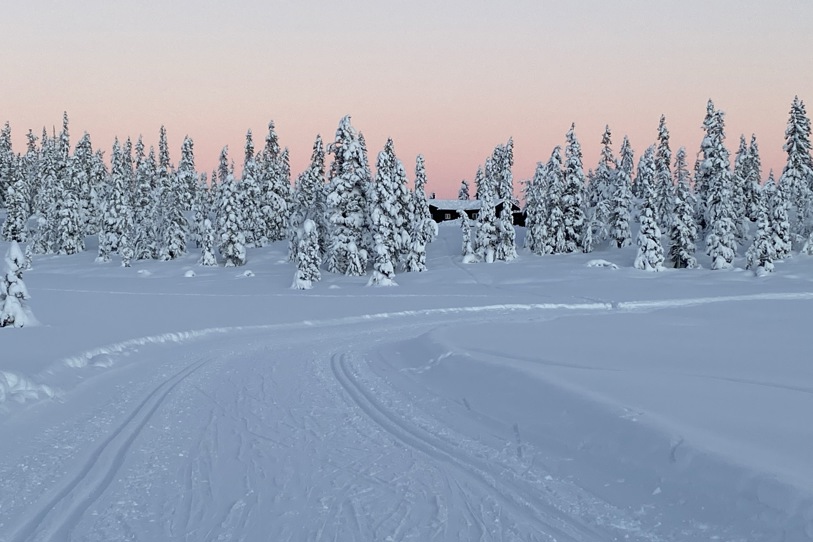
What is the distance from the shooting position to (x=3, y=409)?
9539 mm

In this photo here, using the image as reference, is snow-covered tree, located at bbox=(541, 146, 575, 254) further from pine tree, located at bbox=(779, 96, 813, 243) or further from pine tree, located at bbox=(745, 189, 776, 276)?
pine tree, located at bbox=(779, 96, 813, 243)

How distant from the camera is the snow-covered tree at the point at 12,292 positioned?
→ 19033 mm

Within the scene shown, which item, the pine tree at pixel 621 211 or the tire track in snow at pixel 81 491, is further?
the pine tree at pixel 621 211

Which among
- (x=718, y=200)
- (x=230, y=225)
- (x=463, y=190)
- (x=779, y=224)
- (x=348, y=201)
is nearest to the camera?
(x=348, y=201)

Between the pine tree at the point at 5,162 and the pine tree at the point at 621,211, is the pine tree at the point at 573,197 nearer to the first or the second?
the pine tree at the point at 621,211

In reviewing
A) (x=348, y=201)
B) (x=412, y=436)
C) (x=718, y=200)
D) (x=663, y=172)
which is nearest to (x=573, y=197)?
(x=663, y=172)

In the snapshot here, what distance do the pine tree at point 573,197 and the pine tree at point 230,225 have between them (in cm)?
3527

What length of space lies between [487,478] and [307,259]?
4205 cm

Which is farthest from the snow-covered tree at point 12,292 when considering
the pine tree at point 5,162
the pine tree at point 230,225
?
the pine tree at point 5,162

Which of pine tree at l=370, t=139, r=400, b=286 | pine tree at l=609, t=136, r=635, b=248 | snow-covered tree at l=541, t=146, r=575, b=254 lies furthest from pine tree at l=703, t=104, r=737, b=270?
pine tree at l=370, t=139, r=400, b=286

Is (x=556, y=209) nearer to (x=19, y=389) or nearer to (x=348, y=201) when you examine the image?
(x=348, y=201)

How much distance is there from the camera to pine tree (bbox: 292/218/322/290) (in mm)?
46469

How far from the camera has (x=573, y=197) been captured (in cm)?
6856

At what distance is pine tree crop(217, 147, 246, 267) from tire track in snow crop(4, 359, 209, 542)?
53.6 meters
